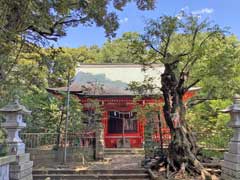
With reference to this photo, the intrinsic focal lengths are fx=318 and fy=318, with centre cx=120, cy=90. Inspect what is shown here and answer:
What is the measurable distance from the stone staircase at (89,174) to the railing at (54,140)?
8.93 feet

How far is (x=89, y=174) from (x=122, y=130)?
792 cm

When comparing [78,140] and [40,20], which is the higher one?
[40,20]

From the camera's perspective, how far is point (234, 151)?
324 inches

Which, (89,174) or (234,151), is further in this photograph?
(89,174)

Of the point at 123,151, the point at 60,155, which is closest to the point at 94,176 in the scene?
the point at 60,155

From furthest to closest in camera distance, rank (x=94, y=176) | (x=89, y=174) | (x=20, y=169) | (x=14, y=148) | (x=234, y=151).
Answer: (x=89, y=174), (x=94, y=176), (x=14, y=148), (x=234, y=151), (x=20, y=169)

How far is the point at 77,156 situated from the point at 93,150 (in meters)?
0.74

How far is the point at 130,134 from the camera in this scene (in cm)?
1831

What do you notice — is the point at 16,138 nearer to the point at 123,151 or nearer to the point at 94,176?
the point at 94,176

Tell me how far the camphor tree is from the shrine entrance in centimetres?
683

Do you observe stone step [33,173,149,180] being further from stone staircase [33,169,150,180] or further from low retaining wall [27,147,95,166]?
low retaining wall [27,147,95,166]

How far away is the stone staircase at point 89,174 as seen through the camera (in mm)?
10367

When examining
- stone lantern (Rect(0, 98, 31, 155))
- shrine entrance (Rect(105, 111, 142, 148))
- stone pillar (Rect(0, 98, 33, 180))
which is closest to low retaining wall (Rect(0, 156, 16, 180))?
stone pillar (Rect(0, 98, 33, 180))

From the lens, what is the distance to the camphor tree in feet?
34.4
